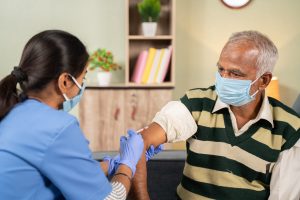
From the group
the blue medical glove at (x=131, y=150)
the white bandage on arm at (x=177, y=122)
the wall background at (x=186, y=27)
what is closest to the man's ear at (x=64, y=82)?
the blue medical glove at (x=131, y=150)

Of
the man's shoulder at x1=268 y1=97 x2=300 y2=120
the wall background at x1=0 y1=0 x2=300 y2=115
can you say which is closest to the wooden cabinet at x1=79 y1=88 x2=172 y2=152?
the wall background at x1=0 y1=0 x2=300 y2=115

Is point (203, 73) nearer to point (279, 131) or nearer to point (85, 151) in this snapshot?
point (279, 131)

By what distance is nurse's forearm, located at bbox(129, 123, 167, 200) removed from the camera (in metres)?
1.33

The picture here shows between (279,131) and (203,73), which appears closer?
(279,131)

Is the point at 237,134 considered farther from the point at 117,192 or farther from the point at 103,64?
the point at 103,64

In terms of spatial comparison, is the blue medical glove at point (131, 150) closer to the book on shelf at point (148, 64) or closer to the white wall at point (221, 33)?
the book on shelf at point (148, 64)

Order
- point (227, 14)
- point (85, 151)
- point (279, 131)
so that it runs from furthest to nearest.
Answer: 1. point (227, 14)
2. point (279, 131)
3. point (85, 151)

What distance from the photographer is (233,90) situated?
1.46 metres

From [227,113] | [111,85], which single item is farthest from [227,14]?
[227,113]

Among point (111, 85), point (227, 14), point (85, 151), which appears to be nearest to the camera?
point (85, 151)

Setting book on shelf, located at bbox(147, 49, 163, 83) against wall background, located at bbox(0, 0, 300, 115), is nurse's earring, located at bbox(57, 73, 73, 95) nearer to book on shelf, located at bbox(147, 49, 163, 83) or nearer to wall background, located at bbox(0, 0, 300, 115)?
book on shelf, located at bbox(147, 49, 163, 83)

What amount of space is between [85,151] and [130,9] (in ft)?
7.16

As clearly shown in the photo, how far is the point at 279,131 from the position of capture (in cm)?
139

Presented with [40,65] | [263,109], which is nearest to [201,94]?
[263,109]
